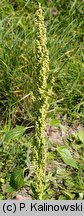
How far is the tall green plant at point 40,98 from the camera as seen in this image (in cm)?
157

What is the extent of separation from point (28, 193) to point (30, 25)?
4.29 ft

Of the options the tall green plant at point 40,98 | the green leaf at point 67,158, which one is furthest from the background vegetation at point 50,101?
the tall green plant at point 40,98

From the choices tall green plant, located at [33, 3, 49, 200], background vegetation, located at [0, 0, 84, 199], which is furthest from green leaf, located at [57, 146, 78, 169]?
background vegetation, located at [0, 0, 84, 199]

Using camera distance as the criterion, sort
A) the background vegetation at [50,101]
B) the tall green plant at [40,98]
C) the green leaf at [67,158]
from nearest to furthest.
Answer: the tall green plant at [40,98] → the green leaf at [67,158] → the background vegetation at [50,101]

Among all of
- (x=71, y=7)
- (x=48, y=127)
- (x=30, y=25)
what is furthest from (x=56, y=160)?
(x=71, y=7)

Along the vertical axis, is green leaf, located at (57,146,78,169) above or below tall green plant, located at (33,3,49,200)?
below

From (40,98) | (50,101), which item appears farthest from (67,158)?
(50,101)

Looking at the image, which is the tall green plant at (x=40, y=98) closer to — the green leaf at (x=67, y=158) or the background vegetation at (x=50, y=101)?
the green leaf at (x=67, y=158)

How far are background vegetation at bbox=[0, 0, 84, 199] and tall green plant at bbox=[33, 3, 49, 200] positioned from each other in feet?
1.71

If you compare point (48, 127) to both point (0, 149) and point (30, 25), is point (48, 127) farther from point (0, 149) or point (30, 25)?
point (30, 25)

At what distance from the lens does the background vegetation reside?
8.38ft

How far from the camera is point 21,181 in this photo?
2006 mm

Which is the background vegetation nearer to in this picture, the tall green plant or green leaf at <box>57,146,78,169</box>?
green leaf at <box>57,146,78,169</box>

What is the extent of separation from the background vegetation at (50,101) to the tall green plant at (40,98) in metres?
0.52
